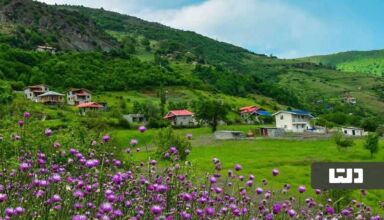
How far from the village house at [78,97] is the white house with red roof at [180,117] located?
23136 millimetres

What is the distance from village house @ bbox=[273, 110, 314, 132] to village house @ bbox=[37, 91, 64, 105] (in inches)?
1998

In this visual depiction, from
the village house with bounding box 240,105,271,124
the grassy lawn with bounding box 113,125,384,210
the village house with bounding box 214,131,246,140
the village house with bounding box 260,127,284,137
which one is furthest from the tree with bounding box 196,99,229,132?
the village house with bounding box 240,105,271,124

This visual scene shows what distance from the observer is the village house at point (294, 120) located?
114 meters

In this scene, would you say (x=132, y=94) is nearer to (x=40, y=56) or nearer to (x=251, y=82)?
(x=40, y=56)

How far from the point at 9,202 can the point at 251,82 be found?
195 m

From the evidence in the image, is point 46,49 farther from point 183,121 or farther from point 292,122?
point 292,122

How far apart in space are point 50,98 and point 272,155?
71.3m

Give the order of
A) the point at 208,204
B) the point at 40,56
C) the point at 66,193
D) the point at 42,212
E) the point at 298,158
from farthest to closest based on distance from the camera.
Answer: the point at 40,56
the point at 298,158
the point at 208,204
the point at 66,193
the point at 42,212

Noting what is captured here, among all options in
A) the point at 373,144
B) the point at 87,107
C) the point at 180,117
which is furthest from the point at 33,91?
the point at 373,144

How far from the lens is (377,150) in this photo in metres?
67.4

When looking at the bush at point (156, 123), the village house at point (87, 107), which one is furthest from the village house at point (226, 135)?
the village house at point (87, 107)

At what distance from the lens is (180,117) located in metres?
115

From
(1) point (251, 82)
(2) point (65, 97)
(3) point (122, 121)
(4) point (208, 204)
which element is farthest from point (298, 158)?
(1) point (251, 82)

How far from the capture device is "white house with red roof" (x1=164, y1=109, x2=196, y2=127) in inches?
4491
